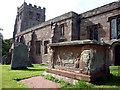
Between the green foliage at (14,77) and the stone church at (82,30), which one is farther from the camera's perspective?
the stone church at (82,30)

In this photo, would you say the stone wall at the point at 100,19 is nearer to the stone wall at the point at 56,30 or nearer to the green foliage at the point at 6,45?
the stone wall at the point at 56,30

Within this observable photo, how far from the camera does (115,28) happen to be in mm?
8938

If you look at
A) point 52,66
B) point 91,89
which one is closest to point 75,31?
point 52,66

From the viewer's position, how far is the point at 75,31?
11.4 metres

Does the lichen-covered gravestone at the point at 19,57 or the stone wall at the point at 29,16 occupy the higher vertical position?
the stone wall at the point at 29,16

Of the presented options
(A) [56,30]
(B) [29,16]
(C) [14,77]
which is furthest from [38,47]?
(B) [29,16]

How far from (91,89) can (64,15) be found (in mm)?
10741

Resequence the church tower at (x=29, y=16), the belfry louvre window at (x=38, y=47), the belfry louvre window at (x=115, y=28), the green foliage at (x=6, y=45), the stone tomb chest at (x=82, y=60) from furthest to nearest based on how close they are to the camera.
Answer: the church tower at (x=29, y=16), the green foliage at (x=6, y=45), the belfry louvre window at (x=38, y=47), the belfry louvre window at (x=115, y=28), the stone tomb chest at (x=82, y=60)

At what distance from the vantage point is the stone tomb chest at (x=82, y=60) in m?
3.28

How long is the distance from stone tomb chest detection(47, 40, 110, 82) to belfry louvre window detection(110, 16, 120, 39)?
5.78 meters

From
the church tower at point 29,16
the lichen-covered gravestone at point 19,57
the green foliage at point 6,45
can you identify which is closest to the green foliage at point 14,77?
the lichen-covered gravestone at point 19,57

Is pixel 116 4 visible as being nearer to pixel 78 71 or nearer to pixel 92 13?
pixel 92 13

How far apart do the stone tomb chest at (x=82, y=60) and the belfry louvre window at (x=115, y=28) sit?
5777 mm

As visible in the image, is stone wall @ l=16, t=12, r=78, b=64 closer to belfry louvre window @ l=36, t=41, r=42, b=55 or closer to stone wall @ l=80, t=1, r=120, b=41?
belfry louvre window @ l=36, t=41, r=42, b=55
